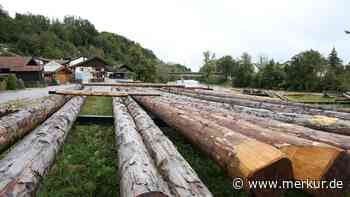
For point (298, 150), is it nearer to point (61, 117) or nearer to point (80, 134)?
point (61, 117)

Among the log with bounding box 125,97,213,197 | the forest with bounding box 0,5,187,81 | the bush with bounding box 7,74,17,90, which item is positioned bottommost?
the log with bounding box 125,97,213,197

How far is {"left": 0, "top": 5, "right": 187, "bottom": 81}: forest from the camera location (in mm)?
52844

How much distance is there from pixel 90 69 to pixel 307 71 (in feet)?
111

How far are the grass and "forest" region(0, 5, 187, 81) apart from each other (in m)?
39.8

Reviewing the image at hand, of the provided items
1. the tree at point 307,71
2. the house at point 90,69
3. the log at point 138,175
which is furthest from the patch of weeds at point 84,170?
the tree at point 307,71

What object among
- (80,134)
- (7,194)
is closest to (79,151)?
(80,134)

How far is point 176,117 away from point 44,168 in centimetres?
214

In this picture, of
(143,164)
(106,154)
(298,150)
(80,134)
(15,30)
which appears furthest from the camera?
(15,30)

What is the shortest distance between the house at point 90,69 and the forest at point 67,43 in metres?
8.25

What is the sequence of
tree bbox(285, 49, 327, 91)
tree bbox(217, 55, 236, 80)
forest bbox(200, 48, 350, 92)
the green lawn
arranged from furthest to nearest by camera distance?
tree bbox(217, 55, 236, 80)
tree bbox(285, 49, 327, 91)
forest bbox(200, 48, 350, 92)
the green lawn

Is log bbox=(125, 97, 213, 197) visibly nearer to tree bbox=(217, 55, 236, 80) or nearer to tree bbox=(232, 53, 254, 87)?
tree bbox=(232, 53, 254, 87)

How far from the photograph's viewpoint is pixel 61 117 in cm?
415

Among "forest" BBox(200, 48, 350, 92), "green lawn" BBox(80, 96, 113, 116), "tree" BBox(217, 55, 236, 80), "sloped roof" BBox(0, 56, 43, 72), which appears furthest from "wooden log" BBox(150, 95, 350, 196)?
"tree" BBox(217, 55, 236, 80)

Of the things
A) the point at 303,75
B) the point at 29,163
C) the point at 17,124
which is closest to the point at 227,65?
the point at 303,75
